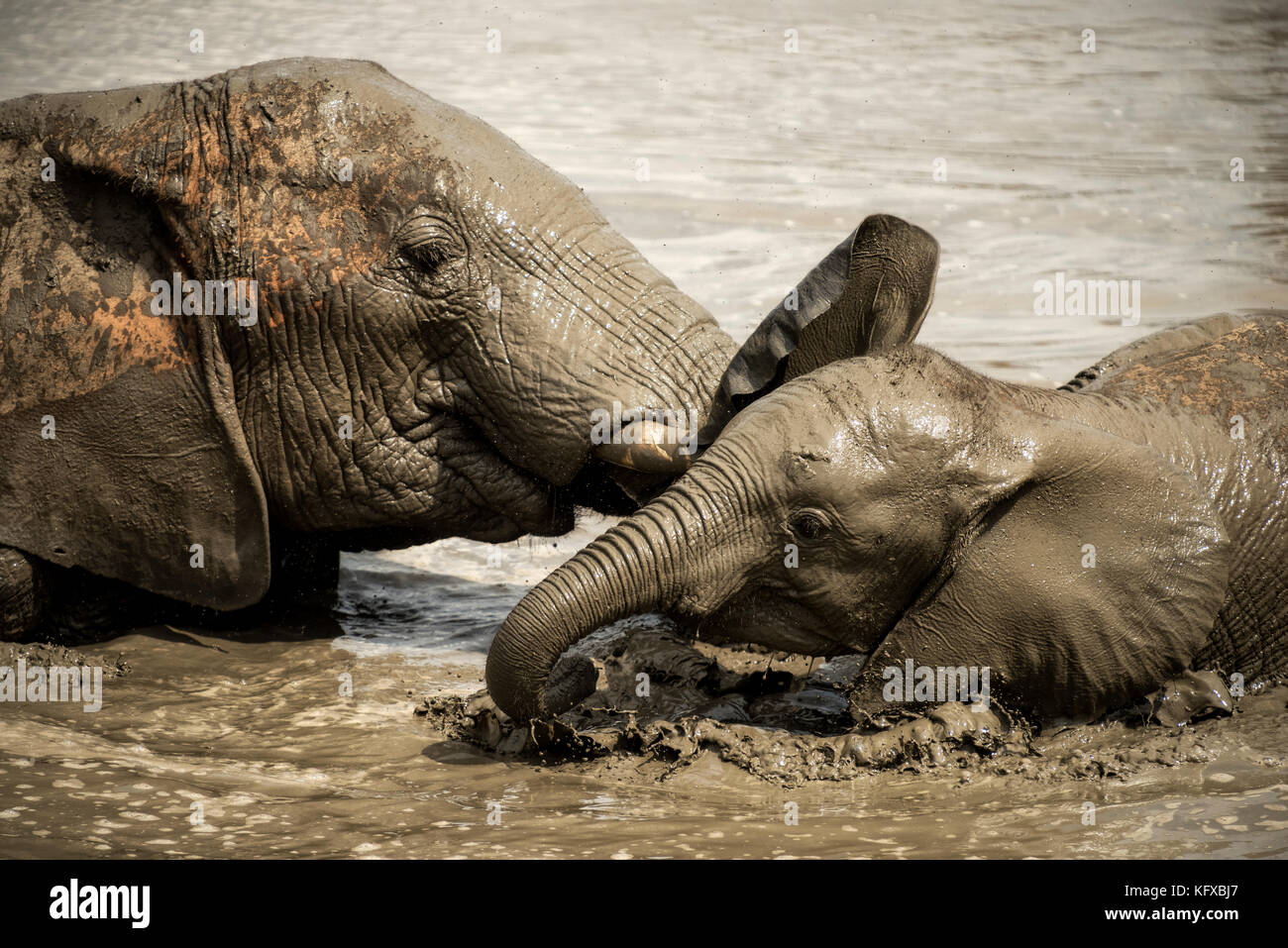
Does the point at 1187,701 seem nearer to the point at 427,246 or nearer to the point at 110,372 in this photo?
the point at 427,246

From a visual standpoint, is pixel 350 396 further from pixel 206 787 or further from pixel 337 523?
pixel 206 787

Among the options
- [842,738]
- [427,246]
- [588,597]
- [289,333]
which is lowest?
[842,738]

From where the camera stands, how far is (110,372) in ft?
22.9

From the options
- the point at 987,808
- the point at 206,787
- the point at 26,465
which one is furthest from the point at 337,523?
the point at 987,808

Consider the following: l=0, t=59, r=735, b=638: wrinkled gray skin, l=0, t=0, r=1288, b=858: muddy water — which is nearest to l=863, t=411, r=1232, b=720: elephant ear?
l=0, t=0, r=1288, b=858: muddy water

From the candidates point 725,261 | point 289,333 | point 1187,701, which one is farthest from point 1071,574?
point 725,261

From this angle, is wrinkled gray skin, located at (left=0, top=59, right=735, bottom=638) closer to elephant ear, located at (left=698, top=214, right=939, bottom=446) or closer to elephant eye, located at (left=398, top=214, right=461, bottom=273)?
elephant eye, located at (left=398, top=214, right=461, bottom=273)

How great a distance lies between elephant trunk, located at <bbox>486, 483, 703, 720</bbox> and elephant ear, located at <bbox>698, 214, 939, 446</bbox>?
2.82ft

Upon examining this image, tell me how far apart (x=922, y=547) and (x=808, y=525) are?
0.43 metres

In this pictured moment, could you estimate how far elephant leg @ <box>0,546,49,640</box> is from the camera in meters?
7.08

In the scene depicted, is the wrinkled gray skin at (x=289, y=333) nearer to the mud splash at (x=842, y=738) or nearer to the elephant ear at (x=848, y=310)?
the elephant ear at (x=848, y=310)

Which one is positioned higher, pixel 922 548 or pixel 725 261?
pixel 725 261

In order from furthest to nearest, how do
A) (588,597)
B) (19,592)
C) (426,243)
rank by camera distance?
(19,592), (426,243), (588,597)

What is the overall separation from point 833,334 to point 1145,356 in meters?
1.49
